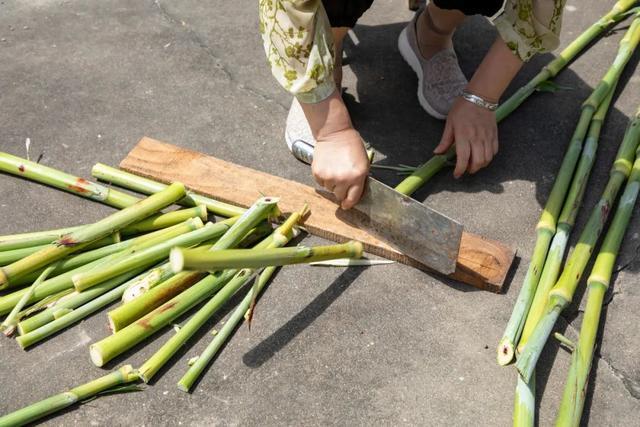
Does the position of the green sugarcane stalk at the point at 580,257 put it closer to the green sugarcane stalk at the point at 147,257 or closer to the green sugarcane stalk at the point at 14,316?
the green sugarcane stalk at the point at 147,257

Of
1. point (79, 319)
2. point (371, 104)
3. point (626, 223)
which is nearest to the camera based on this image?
point (79, 319)

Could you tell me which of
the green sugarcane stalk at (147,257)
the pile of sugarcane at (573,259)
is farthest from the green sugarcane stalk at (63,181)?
the pile of sugarcane at (573,259)

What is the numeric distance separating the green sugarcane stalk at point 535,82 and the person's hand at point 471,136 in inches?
2.5

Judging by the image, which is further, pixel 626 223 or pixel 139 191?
pixel 139 191

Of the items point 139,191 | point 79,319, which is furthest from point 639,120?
point 79,319

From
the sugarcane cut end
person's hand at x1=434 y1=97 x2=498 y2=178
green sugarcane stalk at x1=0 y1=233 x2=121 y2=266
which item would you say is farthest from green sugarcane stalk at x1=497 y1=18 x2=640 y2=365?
green sugarcane stalk at x1=0 y1=233 x2=121 y2=266

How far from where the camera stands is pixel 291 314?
6.04 feet

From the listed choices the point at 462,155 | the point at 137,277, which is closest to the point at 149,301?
the point at 137,277

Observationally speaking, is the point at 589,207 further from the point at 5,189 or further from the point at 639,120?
the point at 5,189

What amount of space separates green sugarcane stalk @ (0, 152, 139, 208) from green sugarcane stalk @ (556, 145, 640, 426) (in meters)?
1.26

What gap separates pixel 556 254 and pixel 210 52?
157 cm

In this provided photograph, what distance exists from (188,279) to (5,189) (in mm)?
762

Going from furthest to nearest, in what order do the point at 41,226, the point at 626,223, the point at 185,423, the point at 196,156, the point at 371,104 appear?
the point at 371,104 → the point at 196,156 → the point at 41,226 → the point at 626,223 → the point at 185,423

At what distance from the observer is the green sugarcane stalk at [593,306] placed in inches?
60.4
